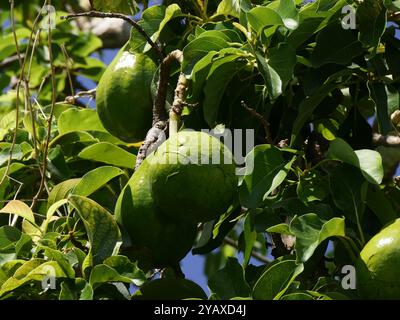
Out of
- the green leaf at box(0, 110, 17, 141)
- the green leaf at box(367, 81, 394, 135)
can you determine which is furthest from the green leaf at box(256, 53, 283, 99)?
the green leaf at box(0, 110, 17, 141)

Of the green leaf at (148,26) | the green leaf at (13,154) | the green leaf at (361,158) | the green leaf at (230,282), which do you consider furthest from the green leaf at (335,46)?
the green leaf at (13,154)

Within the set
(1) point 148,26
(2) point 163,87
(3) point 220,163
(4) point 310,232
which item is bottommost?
(4) point 310,232

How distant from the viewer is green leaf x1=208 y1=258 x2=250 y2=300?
5.57 feet

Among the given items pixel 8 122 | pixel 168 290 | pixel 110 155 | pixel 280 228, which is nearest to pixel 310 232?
pixel 280 228

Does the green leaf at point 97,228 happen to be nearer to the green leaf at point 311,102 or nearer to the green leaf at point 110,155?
the green leaf at point 110,155

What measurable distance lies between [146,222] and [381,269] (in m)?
0.41

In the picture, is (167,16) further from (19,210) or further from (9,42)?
(9,42)

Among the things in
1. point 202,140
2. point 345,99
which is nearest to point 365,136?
point 345,99

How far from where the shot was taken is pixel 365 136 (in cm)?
209

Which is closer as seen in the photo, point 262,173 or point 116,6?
point 262,173

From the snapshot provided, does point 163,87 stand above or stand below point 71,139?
above

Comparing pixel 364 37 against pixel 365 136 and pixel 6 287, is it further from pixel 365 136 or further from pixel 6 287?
pixel 6 287

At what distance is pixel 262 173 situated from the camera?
1799 mm
